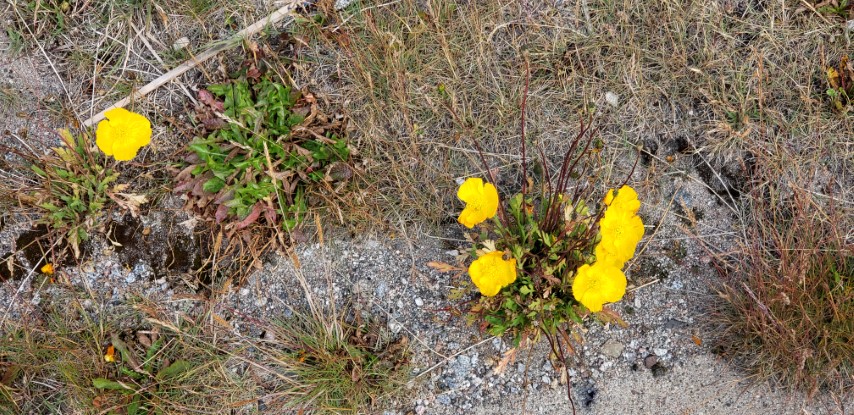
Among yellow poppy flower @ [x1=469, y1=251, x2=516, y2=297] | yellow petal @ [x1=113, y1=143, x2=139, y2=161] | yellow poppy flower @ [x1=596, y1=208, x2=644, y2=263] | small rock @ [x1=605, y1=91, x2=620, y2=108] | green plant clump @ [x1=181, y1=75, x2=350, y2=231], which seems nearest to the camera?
yellow poppy flower @ [x1=596, y1=208, x2=644, y2=263]

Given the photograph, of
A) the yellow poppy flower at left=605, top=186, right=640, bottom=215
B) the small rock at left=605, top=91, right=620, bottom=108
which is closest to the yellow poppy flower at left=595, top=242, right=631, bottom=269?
the yellow poppy flower at left=605, top=186, right=640, bottom=215

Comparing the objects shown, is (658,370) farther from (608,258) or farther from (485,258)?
(485,258)

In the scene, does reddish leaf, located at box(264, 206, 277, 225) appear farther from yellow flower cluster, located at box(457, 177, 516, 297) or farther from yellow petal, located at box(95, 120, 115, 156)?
yellow flower cluster, located at box(457, 177, 516, 297)

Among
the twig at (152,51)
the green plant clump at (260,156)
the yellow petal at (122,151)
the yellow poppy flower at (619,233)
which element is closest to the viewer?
the yellow poppy flower at (619,233)

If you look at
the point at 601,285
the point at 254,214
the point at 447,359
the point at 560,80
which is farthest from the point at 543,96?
the point at 254,214

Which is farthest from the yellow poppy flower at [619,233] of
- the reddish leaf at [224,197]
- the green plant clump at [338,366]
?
the reddish leaf at [224,197]

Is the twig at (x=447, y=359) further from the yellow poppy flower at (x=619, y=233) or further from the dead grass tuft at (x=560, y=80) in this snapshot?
the yellow poppy flower at (x=619, y=233)
